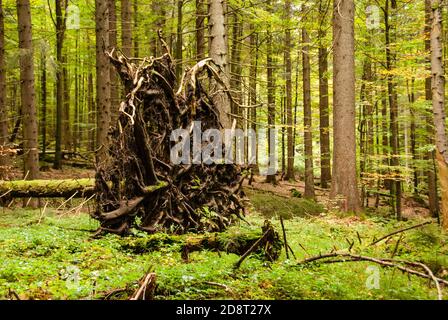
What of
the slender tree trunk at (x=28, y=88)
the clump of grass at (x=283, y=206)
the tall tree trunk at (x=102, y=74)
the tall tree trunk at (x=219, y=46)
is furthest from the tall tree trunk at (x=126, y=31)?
the clump of grass at (x=283, y=206)

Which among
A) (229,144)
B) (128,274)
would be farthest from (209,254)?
(229,144)

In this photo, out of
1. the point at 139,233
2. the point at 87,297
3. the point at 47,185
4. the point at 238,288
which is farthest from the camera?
the point at 47,185

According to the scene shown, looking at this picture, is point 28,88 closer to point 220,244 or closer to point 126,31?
point 126,31

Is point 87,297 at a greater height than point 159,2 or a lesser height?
lesser

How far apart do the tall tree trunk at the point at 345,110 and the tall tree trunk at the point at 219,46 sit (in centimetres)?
400

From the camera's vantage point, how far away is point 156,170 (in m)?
7.69

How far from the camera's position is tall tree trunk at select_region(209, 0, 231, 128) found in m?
10.1

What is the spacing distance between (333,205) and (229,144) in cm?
458

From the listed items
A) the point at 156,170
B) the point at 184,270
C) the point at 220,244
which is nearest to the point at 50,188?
the point at 156,170

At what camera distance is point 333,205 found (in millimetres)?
12070

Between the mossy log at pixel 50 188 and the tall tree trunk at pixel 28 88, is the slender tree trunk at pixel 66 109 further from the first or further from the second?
the mossy log at pixel 50 188

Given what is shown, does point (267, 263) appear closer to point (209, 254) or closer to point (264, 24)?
point (209, 254)

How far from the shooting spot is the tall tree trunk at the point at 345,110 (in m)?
12.1

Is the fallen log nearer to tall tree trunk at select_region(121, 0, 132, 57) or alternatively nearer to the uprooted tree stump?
the uprooted tree stump
